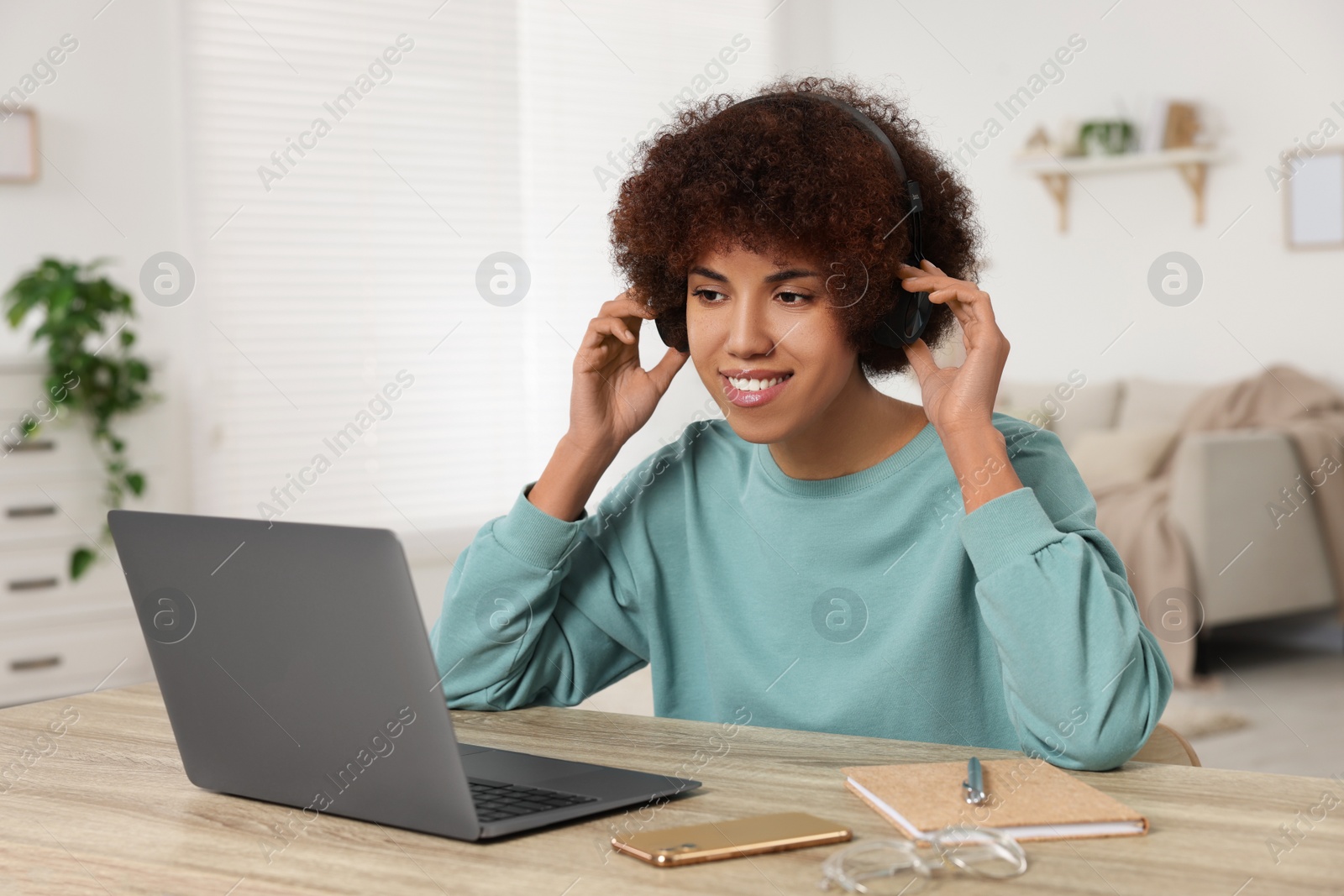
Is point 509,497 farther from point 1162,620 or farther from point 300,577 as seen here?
point 300,577

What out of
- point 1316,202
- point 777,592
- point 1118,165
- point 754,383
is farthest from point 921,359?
point 1118,165

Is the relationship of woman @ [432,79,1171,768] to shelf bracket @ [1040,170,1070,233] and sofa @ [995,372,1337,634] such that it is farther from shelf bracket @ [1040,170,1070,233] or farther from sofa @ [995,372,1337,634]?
shelf bracket @ [1040,170,1070,233]

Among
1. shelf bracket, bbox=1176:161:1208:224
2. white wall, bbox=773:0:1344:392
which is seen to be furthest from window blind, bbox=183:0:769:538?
shelf bracket, bbox=1176:161:1208:224

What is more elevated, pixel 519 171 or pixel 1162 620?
pixel 519 171

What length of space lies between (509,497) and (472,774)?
4.21m

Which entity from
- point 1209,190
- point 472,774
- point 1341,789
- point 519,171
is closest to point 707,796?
point 472,774

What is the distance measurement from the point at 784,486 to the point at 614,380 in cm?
25

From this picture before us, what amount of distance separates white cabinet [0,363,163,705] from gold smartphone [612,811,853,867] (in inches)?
133

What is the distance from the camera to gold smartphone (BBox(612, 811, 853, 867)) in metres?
0.84

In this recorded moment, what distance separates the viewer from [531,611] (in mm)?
1433

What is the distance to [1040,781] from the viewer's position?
37.5 inches

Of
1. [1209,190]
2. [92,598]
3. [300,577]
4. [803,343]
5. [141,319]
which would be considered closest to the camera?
[300,577]

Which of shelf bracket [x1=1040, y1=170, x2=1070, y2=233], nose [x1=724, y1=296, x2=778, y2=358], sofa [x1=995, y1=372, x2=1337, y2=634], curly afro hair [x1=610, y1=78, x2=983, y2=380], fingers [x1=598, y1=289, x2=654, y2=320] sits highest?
shelf bracket [x1=1040, y1=170, x2=1070, y2=233]

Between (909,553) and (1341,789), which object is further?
(909,553)
